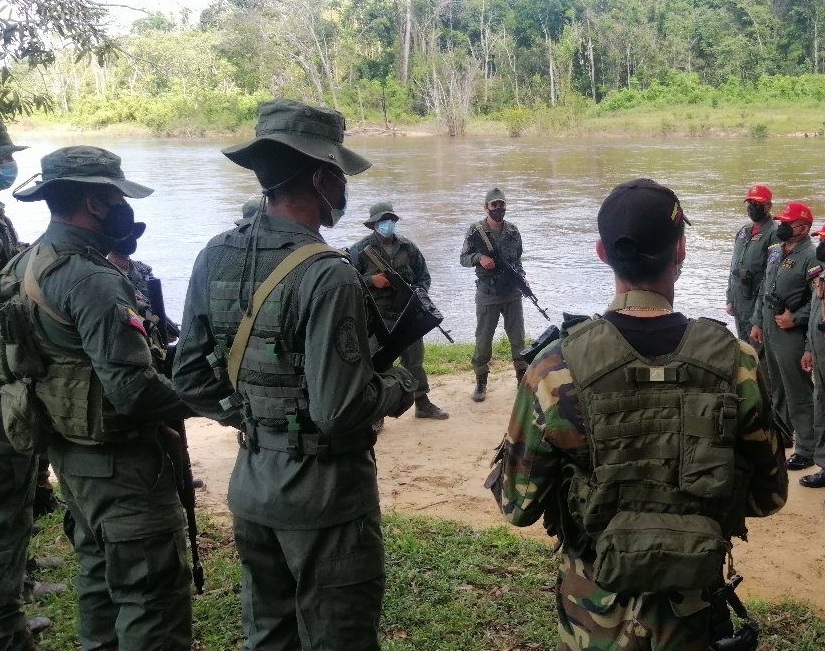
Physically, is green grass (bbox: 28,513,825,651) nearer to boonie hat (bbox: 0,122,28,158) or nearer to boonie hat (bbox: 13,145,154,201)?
boonie hat (bbox: 13,145,154,201)

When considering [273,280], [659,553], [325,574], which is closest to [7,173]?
[273,280]

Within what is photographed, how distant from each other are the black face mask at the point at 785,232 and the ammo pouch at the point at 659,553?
4691mm

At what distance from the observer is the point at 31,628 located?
12.6 ft

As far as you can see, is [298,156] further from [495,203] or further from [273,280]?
[495,203]

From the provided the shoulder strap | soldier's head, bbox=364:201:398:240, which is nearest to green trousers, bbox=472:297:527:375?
the shoulder strap

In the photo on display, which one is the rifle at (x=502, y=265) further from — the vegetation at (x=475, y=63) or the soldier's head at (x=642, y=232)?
the vegetation at (x=475, y=63)

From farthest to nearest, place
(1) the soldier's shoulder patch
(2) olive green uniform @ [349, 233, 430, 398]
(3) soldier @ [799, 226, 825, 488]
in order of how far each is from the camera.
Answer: (2) olive green uniform @ [349, 233, 430, 398], (3) soldier @ [799, 226, 825, 488], (1) the soldier's shoulder patch

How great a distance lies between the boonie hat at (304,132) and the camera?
2625 mm

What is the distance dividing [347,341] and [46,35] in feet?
17.5

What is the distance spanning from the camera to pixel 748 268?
7117 millimetres

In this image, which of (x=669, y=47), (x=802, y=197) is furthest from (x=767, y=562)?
(x=669, y=47)

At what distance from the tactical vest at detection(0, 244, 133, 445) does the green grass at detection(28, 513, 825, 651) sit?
122 cm

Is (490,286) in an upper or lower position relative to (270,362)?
lower

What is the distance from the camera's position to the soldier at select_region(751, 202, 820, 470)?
6.09 metres
